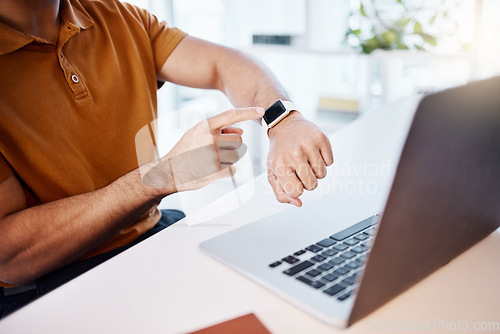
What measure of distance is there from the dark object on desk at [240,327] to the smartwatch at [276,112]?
0.51 meters

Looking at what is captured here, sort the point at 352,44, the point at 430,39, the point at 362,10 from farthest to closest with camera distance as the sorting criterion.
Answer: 1. the point at 352,44
2. the point at 362,10
3. the point at 430,39

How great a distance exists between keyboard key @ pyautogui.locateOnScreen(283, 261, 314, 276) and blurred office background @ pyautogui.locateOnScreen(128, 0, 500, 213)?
4.19ft

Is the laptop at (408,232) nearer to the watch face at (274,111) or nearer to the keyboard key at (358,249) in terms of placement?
the keyboard key at (358,249)

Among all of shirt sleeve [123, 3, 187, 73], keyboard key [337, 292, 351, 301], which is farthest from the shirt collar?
keyboard key [337, 292, 351, 301]

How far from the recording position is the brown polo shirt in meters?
0.92

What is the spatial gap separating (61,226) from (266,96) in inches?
22.2

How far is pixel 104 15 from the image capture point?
1.14 meters

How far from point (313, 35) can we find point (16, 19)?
197 centimetres

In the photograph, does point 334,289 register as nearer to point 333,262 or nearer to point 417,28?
point 333,262

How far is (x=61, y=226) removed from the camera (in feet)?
2.69

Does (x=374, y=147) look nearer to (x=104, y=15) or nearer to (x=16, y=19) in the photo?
(x=104, y=15)

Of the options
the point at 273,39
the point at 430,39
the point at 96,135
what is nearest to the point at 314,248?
the point at 96,135

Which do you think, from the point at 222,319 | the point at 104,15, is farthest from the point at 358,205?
the point at 104,15

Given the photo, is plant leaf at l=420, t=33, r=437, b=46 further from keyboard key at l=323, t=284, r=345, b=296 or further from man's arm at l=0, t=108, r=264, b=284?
keyboard key at l=323, t=284, r=345, b=296
